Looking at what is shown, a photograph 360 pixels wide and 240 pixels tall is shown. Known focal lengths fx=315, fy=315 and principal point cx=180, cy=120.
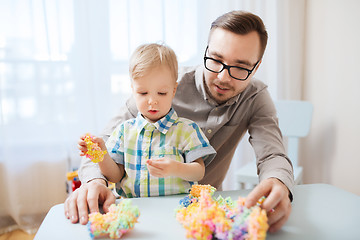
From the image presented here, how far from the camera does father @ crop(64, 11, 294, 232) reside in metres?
0.82

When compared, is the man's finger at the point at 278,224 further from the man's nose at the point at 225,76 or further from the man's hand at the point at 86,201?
the man's nose at the point at 225,76

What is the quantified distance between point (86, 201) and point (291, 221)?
53 centimetres

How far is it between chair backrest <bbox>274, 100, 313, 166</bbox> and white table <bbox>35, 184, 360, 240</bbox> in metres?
1.27

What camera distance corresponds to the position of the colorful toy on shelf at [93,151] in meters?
0.86

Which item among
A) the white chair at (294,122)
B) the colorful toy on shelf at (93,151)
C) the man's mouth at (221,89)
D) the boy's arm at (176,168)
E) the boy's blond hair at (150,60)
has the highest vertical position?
the boy's blond hair at (150,60)

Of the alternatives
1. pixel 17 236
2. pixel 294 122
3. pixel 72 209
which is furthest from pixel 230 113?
pixel 17 236

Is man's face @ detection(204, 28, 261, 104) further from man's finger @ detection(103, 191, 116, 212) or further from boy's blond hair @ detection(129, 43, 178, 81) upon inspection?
man's finger @ detection(103, 191, 116, 212)

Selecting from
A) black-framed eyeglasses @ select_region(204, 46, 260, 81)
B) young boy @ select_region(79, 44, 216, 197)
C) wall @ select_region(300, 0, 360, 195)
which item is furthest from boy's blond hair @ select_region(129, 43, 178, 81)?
wall @ select_region(300, 0, 360, 195)

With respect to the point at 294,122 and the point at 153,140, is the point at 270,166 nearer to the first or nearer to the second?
the point at 153,140

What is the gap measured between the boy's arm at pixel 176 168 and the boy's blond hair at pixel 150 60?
266 millimetres

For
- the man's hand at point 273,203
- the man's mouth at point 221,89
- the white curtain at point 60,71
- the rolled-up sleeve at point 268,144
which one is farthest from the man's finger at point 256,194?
the white curtain at point 60,71

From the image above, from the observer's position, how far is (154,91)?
0.92m

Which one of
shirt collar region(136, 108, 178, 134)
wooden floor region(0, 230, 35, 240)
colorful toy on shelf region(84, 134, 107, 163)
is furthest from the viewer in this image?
wooden floor region(0, 230, 35, 240)

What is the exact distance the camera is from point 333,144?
2141mm
